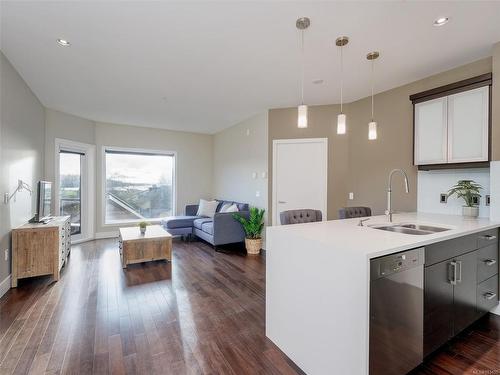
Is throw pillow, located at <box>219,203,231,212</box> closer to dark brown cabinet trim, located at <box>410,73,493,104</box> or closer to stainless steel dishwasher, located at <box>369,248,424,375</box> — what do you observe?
dark brown cabinet trim, located at <box>410,73,493,104</box>

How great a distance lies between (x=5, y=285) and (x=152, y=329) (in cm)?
213

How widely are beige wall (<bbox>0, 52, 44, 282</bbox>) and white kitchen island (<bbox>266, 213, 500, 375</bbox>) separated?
3.16 m

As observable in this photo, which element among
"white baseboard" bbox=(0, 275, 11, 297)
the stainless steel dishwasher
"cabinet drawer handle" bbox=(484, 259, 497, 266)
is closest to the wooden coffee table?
"white baseboard" bbox=(0, 275, 11, 297)

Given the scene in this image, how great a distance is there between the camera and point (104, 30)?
2.29 m

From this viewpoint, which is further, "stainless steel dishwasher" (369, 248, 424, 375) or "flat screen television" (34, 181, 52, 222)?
"flat screen television" (34, 181, 52, 222)

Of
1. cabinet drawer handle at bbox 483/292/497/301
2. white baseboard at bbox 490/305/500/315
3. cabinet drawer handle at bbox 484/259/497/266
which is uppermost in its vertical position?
cabinet drawer handle at bbox 484/259/497/266

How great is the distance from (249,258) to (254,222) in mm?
668

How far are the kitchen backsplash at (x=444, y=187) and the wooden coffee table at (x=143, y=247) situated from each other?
3764mm

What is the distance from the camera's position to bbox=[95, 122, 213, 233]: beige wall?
582cm

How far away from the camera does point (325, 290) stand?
4.92 ft

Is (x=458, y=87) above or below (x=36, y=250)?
above

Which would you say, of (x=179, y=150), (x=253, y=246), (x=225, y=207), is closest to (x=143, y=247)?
(x=253, y=246)

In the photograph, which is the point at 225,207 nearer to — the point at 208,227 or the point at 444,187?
the point at 208,227

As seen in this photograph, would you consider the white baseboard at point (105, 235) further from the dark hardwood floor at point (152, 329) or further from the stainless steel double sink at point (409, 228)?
the stainless steel double sink at point (409, 228)
